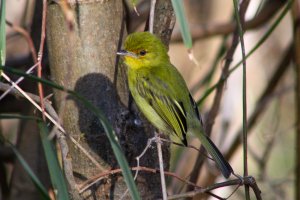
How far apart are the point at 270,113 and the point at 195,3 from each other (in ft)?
4.21

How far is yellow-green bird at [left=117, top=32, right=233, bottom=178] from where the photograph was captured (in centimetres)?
311

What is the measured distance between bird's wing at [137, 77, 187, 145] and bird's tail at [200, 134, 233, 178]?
12cm

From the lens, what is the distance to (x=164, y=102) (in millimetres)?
3229

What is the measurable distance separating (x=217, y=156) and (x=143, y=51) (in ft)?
2.09

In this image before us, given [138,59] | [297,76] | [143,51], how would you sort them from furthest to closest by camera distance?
[297,76] → [138,59] → [143,51]

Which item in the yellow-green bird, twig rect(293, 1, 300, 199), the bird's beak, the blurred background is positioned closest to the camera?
the bird's beak

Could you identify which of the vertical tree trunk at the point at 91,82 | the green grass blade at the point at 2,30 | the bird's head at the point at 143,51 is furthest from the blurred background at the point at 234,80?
the green grass blade at the point at 2,30

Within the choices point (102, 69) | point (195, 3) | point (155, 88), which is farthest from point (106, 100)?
point (195, 3)

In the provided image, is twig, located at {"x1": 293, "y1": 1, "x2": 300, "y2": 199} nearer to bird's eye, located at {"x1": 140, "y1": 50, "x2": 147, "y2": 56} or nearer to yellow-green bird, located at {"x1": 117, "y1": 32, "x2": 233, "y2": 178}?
yellow-green bird, located at {"x1": 117, "y1": 32, "x2": 233, "y2": 178}

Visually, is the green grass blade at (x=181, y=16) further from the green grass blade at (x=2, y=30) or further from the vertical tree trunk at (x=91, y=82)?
the vertical tree trunk at (x=91, y=82)

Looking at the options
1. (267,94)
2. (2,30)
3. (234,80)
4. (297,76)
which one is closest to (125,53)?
Result: (2,30)

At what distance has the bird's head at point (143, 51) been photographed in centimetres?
286

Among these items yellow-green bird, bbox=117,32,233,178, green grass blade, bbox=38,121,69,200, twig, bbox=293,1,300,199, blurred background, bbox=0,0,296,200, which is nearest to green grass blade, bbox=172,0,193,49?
green grass blade, bbox=38,121,69,200

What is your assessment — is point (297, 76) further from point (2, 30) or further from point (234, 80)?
point (2, 30)
